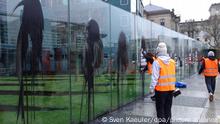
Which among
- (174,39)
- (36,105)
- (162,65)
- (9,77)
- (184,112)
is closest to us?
(9,77)

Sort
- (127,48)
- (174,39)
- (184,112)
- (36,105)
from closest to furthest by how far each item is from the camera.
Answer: (36,105), (184,112), (127,48), (174,39)

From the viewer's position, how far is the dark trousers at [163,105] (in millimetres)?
6277

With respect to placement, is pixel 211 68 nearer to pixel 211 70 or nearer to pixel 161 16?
pixel 211 70

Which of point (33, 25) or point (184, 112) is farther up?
point (33, 25)

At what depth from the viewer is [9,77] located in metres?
5.08

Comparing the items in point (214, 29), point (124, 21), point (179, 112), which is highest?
point (214, 29)

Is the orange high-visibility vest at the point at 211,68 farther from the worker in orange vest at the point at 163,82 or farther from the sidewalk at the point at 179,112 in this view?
the worker in orange vest at the point at 163,82

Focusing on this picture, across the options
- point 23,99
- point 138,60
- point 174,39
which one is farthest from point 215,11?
point 23,99

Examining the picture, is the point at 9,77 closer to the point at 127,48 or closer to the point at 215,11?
the point at 127,48

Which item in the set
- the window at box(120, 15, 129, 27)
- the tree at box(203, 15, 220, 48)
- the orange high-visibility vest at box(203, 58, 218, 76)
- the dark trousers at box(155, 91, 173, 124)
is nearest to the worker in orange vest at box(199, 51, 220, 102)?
the orange high-visibility vest at box(203, 58, 218, 76)

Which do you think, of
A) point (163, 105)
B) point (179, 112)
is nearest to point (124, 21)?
point (179, 112)

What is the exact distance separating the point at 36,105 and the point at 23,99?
49 cm

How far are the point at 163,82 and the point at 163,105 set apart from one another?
0.48 m

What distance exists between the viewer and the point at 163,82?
20.4ft
